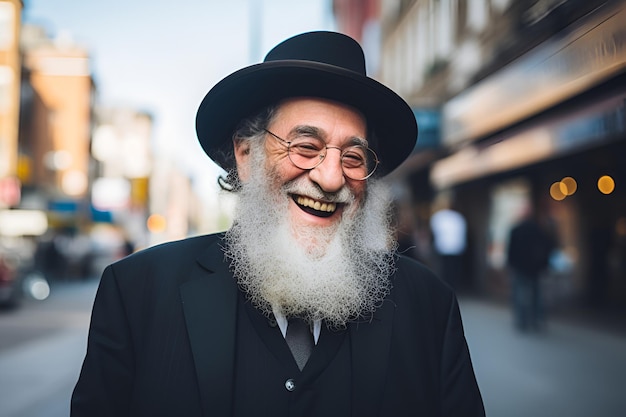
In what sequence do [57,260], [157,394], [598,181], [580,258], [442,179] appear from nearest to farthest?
[157,394]
[598,181]
[580,258]
[442,179]
[57,260]

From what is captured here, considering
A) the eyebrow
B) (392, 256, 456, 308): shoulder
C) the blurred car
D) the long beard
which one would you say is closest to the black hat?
the eyebrow

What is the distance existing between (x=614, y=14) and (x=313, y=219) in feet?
18.6

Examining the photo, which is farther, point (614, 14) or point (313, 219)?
point (614, 14)

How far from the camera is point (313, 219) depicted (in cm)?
208

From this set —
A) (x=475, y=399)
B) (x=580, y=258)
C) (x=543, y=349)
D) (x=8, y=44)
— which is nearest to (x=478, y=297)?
(x=580, y=258)

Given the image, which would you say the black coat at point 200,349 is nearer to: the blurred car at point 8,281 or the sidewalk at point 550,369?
the sidewalk at point 550,369

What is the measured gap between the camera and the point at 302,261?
6.84 feet

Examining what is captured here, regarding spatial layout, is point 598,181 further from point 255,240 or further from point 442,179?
point 255,240

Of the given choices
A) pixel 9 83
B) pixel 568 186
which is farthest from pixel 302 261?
pixel 9 83

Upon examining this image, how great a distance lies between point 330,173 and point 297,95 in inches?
12.8

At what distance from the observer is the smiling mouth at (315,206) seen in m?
2.05

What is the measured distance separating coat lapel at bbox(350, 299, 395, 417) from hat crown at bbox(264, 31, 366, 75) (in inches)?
34.9

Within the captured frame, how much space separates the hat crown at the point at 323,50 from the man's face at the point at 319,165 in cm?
14

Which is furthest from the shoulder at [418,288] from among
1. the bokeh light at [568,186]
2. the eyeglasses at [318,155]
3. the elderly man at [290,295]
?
the bokeh light at [568,186]
